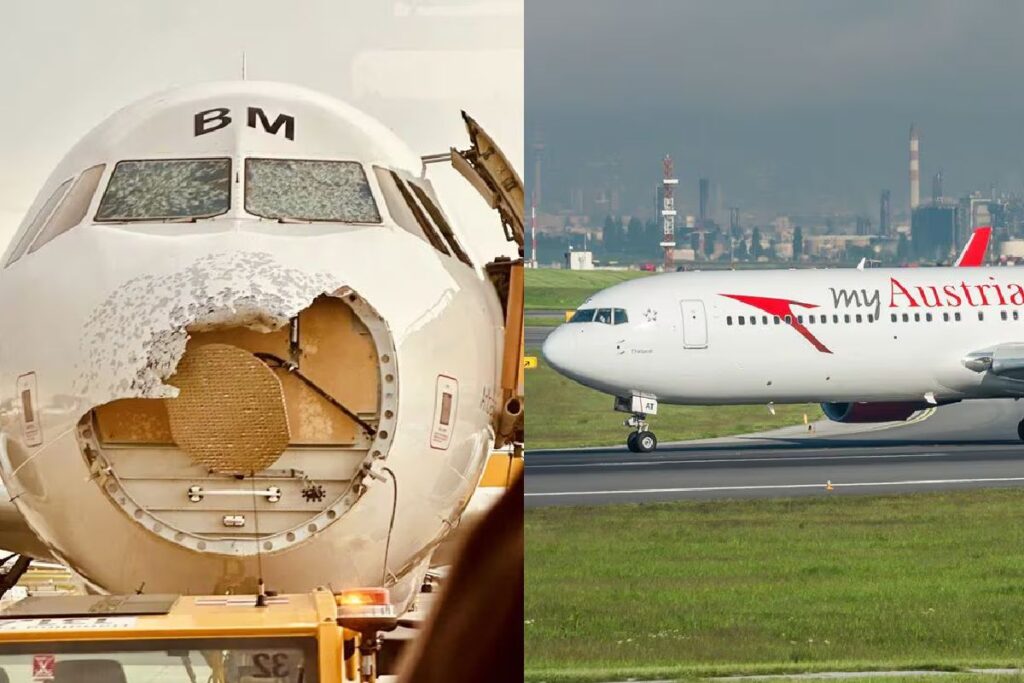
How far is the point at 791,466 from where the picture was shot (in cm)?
1797

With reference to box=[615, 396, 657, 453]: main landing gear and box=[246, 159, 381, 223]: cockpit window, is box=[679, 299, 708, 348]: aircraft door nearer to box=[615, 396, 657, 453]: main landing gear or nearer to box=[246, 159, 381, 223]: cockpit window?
box=[615, 396, 657, 453]: main landing gear

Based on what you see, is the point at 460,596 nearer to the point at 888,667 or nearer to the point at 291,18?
the point at 291,18

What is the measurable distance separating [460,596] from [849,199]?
299 inches

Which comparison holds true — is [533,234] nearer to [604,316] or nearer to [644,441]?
[644,441]

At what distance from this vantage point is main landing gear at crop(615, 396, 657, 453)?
64.3ft

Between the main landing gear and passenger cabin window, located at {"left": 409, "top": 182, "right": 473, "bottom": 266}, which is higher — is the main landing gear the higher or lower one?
the lower one

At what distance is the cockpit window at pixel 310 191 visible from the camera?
546cm

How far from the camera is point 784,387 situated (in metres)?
23.3

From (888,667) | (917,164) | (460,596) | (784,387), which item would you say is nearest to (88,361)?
(460,596)

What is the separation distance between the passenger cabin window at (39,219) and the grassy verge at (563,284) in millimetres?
5960

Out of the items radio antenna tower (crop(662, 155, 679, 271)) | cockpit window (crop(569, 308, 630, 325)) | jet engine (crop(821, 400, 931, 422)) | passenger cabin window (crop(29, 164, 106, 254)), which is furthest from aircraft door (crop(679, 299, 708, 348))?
passenger cabin window (crop(29, 164, 106, 254))

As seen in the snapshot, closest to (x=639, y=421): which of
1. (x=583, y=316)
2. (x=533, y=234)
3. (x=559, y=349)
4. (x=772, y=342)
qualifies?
(x=559, y=349)

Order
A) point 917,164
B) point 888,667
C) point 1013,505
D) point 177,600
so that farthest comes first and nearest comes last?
point 1013,505
point 917,164
point 888,667
point 177,600

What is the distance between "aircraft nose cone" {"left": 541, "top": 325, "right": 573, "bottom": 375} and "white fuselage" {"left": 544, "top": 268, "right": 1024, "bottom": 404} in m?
0.02
